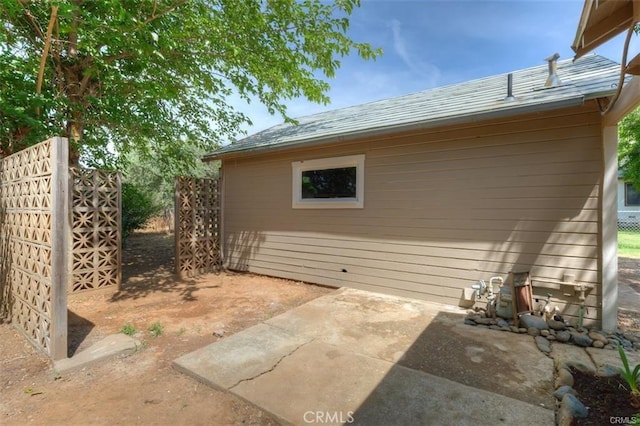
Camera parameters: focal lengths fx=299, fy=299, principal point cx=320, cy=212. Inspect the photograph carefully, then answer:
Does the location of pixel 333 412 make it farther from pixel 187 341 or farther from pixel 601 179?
pixel 601 179

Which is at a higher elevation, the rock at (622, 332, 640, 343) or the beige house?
the beige house

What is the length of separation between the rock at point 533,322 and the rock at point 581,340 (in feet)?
0.83

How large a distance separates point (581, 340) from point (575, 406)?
149cm

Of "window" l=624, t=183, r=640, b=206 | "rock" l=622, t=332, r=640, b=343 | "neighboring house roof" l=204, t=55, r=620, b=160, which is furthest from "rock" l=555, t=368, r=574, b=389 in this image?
"window" l=624, t=183, r=640, b=206

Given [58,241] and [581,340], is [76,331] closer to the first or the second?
[58,241]

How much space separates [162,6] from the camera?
4.60m

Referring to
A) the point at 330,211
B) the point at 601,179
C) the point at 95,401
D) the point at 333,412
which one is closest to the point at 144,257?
the point at 330,211

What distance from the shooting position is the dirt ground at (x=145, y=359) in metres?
2.02

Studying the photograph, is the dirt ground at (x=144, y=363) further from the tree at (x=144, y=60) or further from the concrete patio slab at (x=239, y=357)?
the tree at (x=144, y=60)

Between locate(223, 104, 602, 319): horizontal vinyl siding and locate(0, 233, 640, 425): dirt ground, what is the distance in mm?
886

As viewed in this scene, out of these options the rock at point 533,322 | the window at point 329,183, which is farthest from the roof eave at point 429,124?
the rock at point 533,322

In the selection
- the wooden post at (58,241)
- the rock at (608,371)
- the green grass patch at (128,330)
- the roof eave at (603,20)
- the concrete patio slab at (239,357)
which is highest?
the roof eave at (603,20)

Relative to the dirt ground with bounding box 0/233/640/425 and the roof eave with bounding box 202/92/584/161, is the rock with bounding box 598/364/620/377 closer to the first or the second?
the dirt ground with bounding box 0/233/640/425

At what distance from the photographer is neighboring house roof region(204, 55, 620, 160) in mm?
3320
